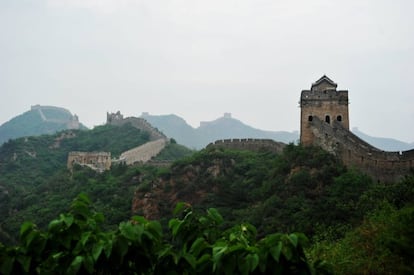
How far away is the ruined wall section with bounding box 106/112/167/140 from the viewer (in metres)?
59.1

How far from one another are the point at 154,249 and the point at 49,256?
3.37 feet

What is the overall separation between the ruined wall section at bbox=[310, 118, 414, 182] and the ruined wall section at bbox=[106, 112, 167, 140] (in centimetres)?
3421

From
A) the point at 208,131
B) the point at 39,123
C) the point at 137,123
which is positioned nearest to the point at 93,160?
the point at 137,123

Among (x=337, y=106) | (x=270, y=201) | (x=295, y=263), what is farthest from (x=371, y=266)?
(x=337, y=106)

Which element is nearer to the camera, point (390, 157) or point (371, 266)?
point (371, 266)

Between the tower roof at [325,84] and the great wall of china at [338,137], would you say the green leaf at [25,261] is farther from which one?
the tower roof at [325,84]

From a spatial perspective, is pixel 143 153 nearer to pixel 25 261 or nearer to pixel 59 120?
pixel 25 261

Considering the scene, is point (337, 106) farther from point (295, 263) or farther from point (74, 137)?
point (74, 137)

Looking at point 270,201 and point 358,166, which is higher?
point 358,166

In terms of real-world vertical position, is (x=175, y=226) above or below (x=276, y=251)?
above

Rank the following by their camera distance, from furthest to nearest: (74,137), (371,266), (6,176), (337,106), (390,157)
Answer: (74,137) < (6,176) < (337,106) < (390,157) < (371,266)

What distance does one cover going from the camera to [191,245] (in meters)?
5.73

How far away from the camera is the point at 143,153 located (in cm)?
5116

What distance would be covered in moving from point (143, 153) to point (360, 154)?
101 feet
